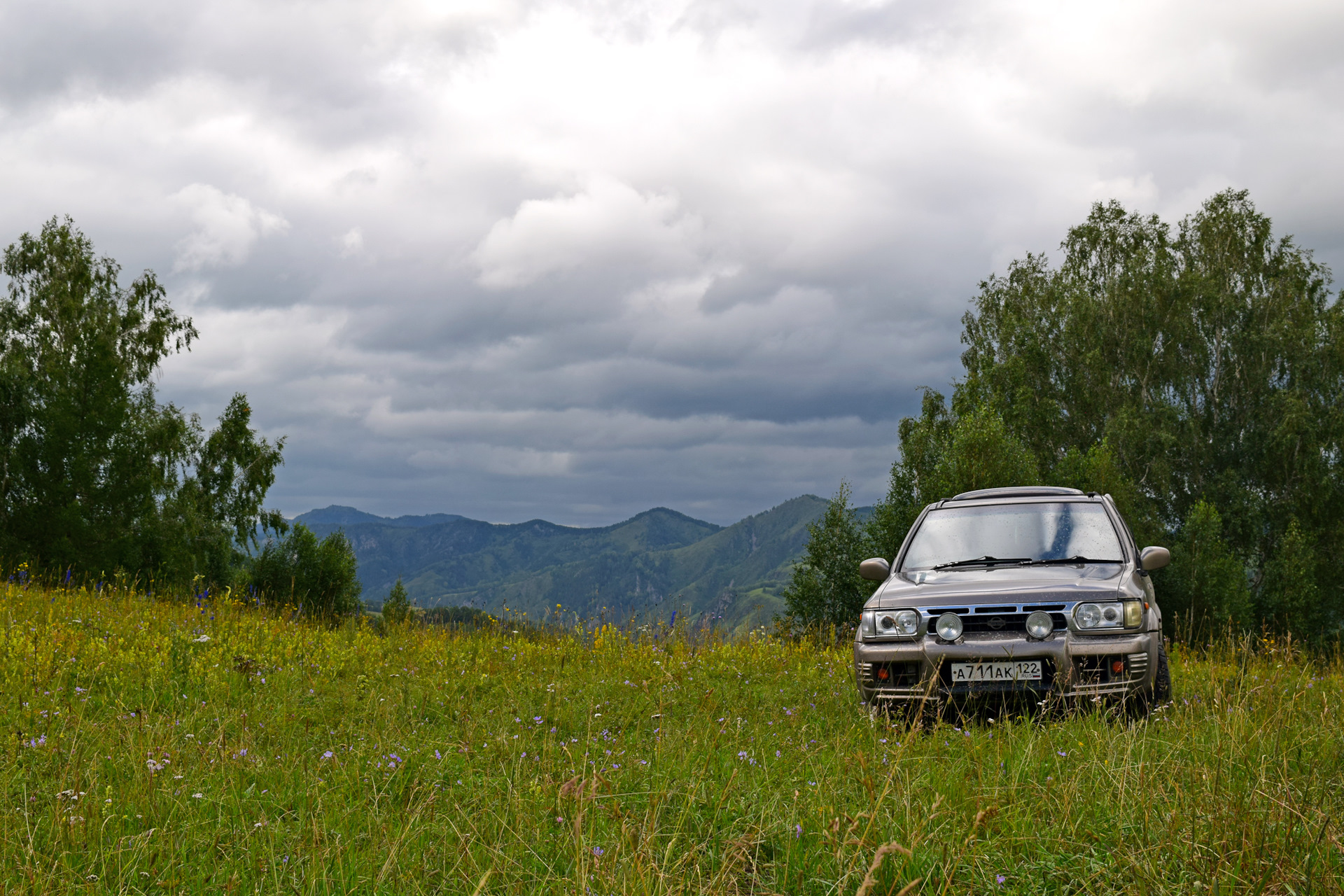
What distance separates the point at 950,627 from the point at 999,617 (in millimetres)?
311

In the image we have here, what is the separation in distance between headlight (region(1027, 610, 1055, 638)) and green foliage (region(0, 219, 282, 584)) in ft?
51.0

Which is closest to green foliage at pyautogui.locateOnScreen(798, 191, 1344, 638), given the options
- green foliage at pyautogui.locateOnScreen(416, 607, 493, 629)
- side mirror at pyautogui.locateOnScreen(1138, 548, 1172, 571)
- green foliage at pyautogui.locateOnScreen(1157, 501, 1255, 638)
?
green foliage at pyautogui.locateOnScreen(1157, 501, 1255, 638)

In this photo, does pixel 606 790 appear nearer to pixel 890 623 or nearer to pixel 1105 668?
pixel 890 623

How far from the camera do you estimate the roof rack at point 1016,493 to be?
25.0 feet

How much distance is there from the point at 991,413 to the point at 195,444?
31.1 metres

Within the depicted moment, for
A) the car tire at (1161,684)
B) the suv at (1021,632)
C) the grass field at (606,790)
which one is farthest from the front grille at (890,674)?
the car tire at (1161,684)

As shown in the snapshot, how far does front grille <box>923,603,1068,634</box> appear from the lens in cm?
563

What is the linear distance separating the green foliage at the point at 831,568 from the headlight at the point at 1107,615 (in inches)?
942

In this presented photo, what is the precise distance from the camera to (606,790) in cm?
400

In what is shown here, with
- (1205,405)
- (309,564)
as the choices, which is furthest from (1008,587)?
(309,564)

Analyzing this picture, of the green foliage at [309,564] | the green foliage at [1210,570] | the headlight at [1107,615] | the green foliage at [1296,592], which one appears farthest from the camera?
the green foliage at [309,564]

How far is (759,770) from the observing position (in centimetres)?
446

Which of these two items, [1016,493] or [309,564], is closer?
[1016,493]

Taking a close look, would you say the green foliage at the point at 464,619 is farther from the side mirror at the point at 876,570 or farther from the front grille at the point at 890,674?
the front grille at the point at 890,674
